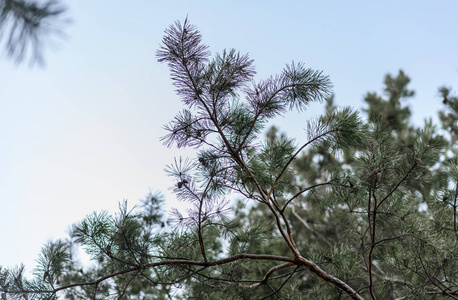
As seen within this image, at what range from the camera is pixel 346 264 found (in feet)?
6.33

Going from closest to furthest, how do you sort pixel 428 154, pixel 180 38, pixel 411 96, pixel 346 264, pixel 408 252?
1. pixel 180 38
2. pixel 428 154
3. pixel 346 264
4. pixel 408 252
5. pixel 411 96

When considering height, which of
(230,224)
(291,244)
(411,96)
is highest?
(411,96)

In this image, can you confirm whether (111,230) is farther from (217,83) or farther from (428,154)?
(428,154)

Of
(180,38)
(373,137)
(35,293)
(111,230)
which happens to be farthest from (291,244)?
(35,293)

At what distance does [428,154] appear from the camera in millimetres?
1807

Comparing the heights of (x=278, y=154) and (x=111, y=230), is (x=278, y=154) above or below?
above

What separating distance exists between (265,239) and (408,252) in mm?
736

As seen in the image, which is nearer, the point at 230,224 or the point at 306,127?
the point at 306,127

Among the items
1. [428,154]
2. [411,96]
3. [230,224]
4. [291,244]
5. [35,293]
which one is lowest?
[35,293]

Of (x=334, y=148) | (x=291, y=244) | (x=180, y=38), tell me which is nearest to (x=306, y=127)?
(x=334, y=148)

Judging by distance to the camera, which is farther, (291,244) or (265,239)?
(265,239)

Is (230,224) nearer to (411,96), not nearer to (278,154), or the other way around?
(278,154)

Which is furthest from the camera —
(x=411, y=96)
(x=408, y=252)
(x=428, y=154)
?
(x=411, y=96)

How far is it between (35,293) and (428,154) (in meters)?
1.77
